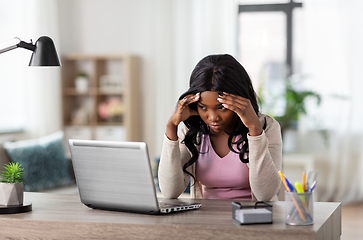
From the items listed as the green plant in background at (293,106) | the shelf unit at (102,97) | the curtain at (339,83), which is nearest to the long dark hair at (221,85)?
the green plant in background at (293,106)

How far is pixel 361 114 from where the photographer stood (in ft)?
15.2

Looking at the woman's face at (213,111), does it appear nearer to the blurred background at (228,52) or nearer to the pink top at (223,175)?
the pink top at (223,175)

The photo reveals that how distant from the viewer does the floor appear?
358 cm

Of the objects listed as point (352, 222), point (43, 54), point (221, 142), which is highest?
point (43, 54)

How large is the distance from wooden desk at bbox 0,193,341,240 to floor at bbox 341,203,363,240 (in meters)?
2.23

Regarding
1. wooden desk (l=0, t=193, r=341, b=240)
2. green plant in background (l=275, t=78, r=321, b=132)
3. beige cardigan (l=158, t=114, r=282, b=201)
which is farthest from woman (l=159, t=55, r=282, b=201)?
green plant in background (l=275, t=78, r=321, b=132)

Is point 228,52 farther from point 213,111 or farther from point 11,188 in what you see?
point 11,188

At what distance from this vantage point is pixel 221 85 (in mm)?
1678

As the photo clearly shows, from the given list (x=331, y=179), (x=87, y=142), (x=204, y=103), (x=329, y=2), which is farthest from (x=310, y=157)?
(x=87, y=142)

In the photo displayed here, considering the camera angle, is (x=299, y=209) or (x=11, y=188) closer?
(x=299, y=209)

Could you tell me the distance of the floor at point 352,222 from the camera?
3.58 meters

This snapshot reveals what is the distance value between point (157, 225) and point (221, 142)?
0.67m

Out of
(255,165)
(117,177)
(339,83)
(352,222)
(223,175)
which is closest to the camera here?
(117,177)

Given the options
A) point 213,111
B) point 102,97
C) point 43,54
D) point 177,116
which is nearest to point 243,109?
point 213,111
